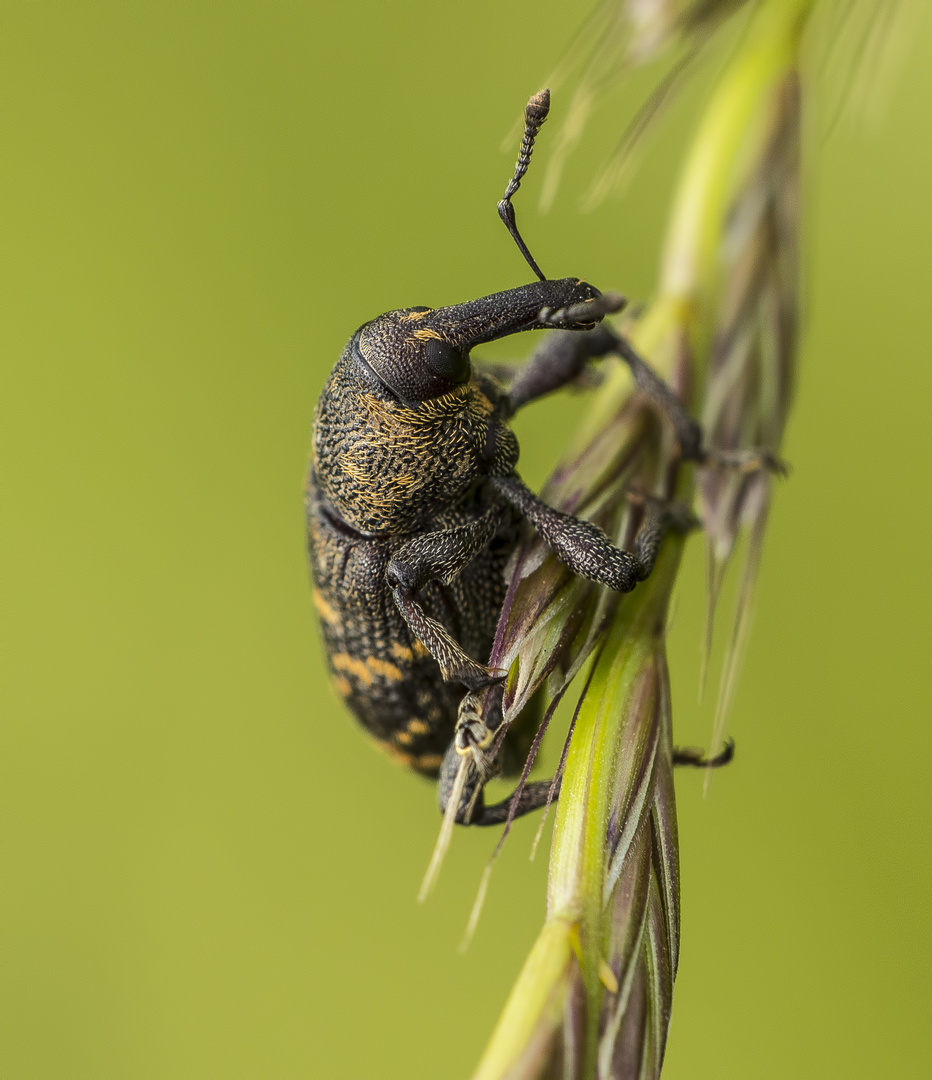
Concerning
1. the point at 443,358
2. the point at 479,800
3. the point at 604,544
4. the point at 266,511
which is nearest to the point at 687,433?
the point at 604,544

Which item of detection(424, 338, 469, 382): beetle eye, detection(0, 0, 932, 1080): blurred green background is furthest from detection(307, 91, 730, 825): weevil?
detection(0, 0, 932, 1080): blurred green background

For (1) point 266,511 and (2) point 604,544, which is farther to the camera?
(1) point 266,511

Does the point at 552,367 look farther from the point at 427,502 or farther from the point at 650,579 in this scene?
the point at 650,579

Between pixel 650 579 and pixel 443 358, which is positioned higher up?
pixel 443 358

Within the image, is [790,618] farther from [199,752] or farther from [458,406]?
[199,752]

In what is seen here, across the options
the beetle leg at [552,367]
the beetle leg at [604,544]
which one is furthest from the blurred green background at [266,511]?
the beetle leg at [604,544]

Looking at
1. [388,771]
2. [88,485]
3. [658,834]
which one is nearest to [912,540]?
[658,834]
